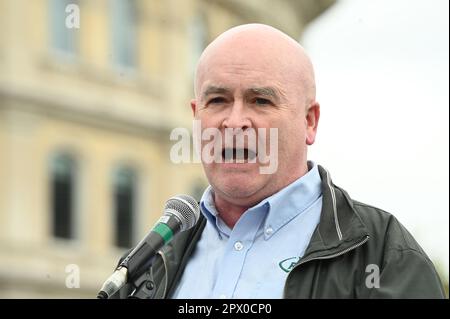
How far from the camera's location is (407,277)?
2.59 m

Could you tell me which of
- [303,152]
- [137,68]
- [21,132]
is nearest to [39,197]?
[21,132]

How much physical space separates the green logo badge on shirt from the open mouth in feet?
0.77

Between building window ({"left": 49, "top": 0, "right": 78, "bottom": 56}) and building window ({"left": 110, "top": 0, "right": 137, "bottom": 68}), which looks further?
building window ({"left": 110, "top": 0, "right": 137, "bottom": 68})

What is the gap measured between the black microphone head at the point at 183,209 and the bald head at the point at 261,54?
274mm

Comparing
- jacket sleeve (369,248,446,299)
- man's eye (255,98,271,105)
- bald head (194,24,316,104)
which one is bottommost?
jacket sleeve (369,248,446,299)

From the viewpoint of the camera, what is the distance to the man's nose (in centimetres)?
285

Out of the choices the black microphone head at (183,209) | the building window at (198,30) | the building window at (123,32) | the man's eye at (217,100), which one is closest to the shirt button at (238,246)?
the black microphone head at (183,209)

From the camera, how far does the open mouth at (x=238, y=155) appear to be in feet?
9.40

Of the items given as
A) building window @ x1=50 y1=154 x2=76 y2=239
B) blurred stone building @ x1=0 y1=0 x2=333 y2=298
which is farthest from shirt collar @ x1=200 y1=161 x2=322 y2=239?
building window @ x1=50 y1=154 x2=76 y2=239

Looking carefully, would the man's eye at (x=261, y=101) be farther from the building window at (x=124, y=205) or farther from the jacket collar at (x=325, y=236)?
the building window at (x=124, y=205)

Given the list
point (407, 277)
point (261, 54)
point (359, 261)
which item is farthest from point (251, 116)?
point (407, 277)

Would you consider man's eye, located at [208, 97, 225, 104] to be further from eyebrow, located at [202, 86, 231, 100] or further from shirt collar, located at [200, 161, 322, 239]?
shirt collar, located at [200, 161, 322, 239]

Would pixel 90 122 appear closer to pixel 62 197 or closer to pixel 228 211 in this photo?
pixel 62 197

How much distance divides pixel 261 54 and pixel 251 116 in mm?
156
